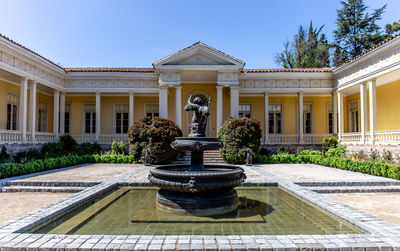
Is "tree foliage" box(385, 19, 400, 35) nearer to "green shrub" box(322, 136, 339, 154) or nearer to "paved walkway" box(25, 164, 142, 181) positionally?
"green shrub" box(322, 136, 339, 154)

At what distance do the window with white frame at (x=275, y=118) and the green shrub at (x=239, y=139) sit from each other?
20.7ft

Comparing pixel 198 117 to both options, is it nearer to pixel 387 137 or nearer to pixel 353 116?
pixel 387 137

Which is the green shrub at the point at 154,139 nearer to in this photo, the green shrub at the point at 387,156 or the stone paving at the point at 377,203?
the stone paving at the point at 377,203

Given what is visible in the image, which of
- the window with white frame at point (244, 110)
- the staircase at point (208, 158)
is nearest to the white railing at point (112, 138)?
the staircase at point (208, 158)

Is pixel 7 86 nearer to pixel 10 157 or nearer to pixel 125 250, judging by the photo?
pixel 10 157

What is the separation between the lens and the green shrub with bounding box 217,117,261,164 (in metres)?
14.1

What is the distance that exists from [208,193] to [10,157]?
38.8ft

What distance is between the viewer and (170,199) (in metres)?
5.40

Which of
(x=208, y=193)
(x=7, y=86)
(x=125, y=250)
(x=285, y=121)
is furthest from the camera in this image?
(x=285, y=121)

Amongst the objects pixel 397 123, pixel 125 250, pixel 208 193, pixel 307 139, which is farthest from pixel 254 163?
pixel 125 250

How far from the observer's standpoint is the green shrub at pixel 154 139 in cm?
1383

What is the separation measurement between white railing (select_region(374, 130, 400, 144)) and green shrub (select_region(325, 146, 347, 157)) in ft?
6.18

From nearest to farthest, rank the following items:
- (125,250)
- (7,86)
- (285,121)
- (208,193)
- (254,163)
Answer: (125,250)
(208,193)
(254,163)
(7,86)
(285,121)

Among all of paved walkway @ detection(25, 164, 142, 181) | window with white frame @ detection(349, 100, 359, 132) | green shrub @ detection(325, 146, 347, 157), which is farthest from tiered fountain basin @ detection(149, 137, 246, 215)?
window with white frame @ detection(349, 100, 359, 132)
